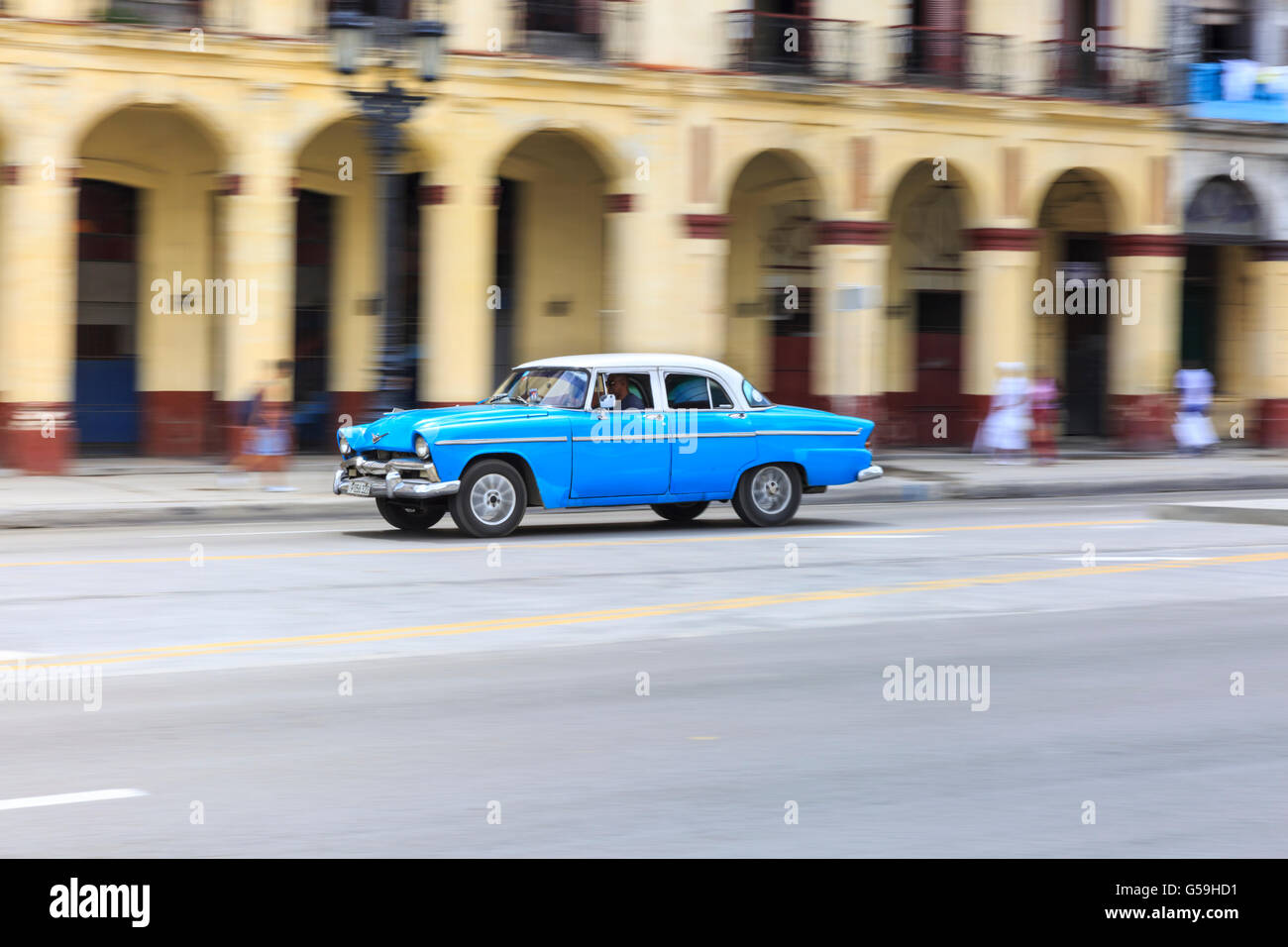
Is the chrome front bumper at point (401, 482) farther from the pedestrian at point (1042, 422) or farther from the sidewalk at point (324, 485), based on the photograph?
the pedestrian at point (1042, 422)

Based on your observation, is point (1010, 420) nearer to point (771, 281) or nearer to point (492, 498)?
point (771, 281)

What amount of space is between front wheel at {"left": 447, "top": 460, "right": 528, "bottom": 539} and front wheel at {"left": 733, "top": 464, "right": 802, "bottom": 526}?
231cm

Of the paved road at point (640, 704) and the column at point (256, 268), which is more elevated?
the column at point (256, 268)

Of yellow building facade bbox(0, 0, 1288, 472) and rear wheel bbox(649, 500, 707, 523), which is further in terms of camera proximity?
yellow building facade bbox(0, 0, 1288, 472)

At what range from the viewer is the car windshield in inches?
647

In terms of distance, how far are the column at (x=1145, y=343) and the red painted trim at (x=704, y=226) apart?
8.08 meters

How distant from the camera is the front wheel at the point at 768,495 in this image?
1728 centimetres

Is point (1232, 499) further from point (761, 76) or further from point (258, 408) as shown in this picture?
point (258, 408)

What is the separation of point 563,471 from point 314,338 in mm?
12447

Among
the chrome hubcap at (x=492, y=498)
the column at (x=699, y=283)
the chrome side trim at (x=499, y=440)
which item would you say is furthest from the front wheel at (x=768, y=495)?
the column at (x=699, y=283)

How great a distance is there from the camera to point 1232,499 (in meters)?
23.0

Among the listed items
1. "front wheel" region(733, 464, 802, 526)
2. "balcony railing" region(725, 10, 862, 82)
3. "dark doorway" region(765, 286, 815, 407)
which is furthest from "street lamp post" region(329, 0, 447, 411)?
"dark doorway" region(765, 286, 815, 407)

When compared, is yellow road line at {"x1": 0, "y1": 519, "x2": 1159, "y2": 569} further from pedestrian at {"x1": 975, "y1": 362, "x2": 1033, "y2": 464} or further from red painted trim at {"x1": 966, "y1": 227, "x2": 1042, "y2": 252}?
red painted trim at {"x1": 966, "y1": 227, "x2": 1042, "y2": 252}

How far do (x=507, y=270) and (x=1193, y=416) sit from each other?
39.5 feet
